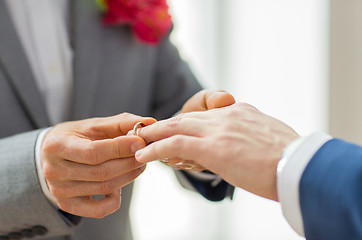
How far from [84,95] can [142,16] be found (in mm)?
258

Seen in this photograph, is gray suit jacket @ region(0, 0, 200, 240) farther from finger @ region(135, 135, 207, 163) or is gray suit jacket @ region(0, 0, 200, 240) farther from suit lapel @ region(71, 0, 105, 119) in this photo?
finger @ region(135, 135, 207, 163)

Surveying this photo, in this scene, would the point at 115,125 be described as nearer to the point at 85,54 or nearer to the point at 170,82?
the point at 85,54

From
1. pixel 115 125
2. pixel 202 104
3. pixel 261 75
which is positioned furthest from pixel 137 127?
pixel 261 75

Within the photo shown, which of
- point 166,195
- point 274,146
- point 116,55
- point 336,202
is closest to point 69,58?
point 116,55

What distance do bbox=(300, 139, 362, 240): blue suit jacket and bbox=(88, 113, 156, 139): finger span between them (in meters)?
0.27

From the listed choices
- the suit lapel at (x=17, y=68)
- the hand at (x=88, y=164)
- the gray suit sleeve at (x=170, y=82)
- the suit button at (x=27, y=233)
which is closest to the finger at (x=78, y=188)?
the hand at (x=88, y=164)

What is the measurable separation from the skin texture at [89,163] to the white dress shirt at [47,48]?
0.90 feet

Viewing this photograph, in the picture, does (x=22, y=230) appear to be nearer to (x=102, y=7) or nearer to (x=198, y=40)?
(x=102, y=7)

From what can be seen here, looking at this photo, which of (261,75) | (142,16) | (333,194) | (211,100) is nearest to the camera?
(333,194)

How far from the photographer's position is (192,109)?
2.54 ft

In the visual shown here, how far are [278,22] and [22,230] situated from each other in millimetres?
1519

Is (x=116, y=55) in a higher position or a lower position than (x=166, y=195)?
higher

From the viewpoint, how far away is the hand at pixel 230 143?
54 centimetres

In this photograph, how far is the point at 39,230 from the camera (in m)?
0.70
